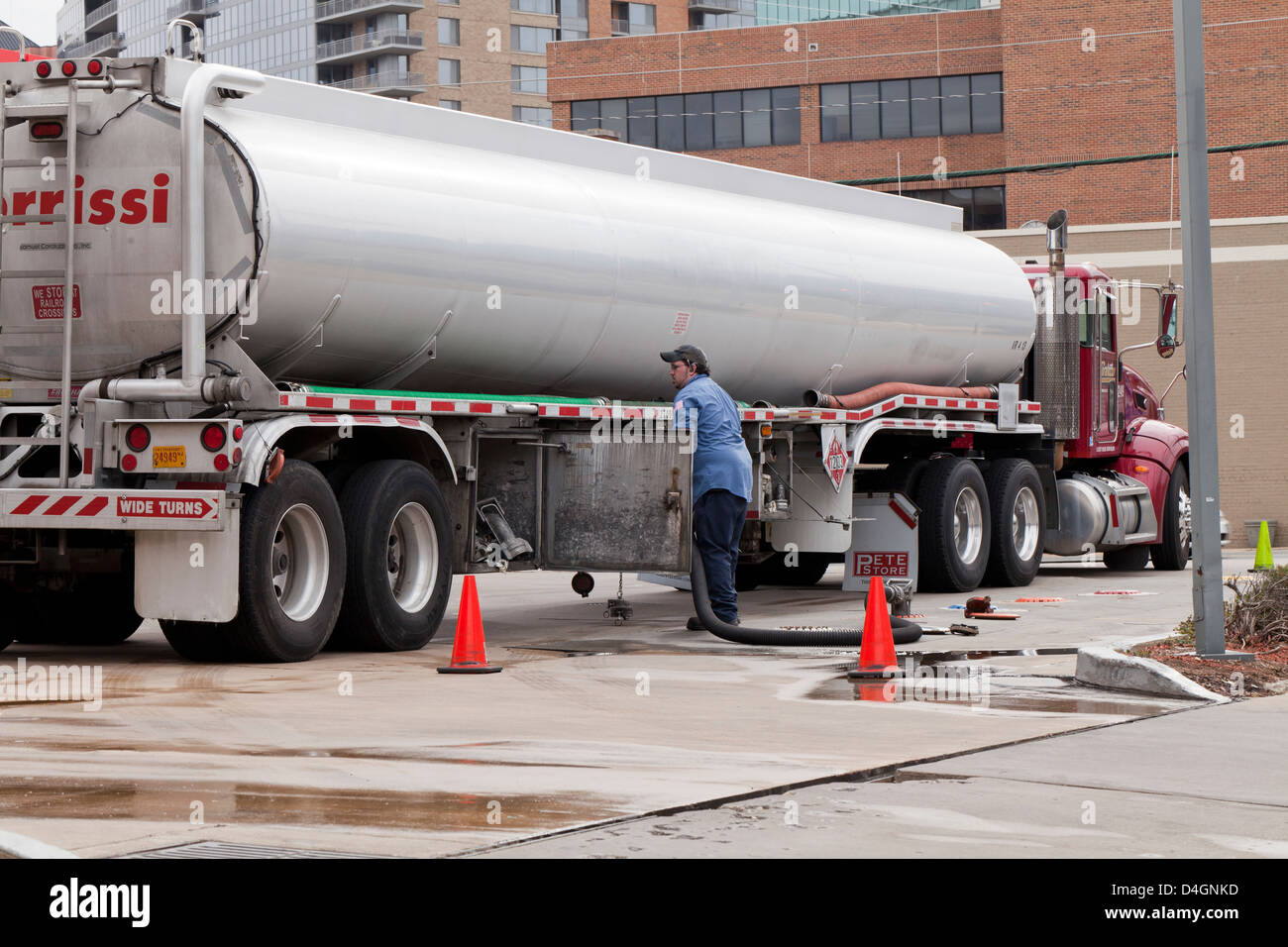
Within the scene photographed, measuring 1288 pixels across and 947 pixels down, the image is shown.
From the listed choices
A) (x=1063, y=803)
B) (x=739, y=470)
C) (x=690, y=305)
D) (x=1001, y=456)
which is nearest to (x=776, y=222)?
(x=690, y=305)

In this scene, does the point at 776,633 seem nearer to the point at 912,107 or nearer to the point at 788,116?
the point at 912,107

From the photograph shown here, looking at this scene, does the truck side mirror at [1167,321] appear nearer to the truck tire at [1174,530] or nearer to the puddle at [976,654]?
the truck tire at [1174,530]

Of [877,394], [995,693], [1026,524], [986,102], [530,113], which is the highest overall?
[530,113]

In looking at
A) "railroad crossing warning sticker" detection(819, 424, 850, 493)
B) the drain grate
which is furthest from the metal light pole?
the drain grate

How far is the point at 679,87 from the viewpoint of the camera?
220 feet

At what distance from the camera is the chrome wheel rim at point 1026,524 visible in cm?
2048

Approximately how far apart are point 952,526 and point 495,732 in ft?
35.1

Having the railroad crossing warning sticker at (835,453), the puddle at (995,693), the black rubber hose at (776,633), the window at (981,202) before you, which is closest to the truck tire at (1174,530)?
the railroad crossing warning sticker at (835,453)

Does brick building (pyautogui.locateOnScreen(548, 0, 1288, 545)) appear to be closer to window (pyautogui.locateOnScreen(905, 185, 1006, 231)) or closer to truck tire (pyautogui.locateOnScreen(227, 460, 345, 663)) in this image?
window (pyautogui.locateOnScreen(905, 185, 1006, 231))

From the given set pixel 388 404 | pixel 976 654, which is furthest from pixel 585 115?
pixel 976 654

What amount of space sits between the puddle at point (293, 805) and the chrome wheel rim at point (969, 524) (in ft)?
42.5

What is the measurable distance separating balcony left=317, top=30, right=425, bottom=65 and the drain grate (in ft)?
342

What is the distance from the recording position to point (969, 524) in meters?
19.4
